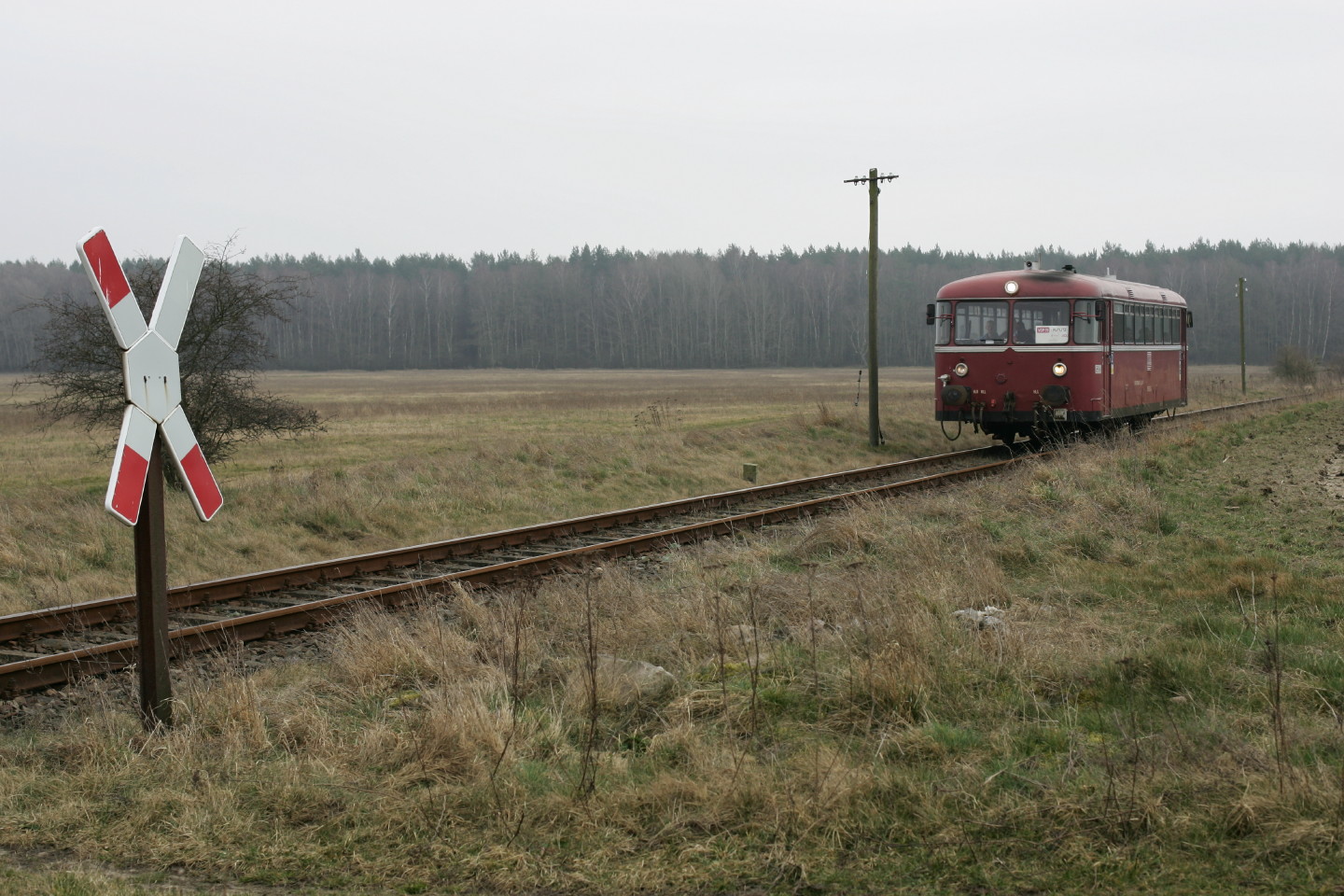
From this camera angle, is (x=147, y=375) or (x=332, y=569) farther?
(x=332, y=569)

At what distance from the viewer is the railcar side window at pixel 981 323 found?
20.7 metres

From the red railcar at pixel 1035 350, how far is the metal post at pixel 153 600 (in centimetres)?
1646

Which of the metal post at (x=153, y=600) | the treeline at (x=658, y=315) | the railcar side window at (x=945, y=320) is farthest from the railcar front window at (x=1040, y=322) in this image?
the treeline at (x=658, y=315)

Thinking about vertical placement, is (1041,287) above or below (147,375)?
above

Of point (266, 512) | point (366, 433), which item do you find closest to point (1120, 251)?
point (366, 433)

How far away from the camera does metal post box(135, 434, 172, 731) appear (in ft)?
17.7

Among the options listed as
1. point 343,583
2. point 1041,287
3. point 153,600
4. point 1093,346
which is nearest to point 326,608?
point 343,583

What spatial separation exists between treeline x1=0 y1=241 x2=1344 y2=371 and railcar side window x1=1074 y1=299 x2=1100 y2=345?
97374 millimetres

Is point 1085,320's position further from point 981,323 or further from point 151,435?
point 151,435

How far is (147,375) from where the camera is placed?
5266 millimetres

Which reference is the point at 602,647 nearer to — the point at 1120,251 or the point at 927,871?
the point at 927,871

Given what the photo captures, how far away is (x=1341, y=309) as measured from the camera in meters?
123

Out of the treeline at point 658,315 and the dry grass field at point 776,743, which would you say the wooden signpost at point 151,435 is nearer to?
the dry grass field at point 776,743

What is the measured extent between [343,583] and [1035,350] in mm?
14013
